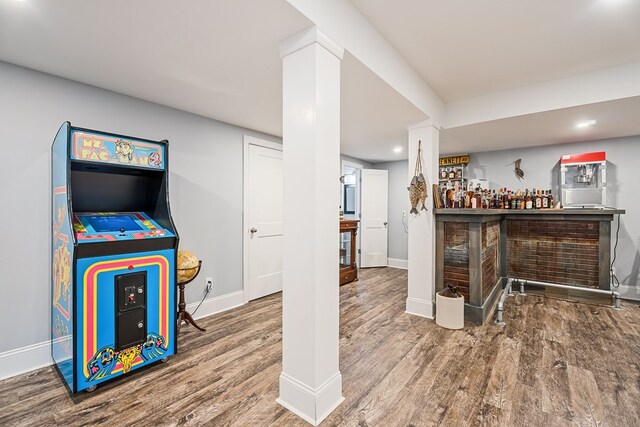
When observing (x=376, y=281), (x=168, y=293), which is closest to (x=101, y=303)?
(x=168, y=293)

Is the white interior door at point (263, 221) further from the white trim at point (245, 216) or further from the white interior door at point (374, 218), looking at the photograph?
the white interior door at point (374, 218)

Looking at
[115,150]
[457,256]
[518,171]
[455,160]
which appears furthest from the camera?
[455,160]

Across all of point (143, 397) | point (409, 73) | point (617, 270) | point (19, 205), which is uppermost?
point (409, 73)

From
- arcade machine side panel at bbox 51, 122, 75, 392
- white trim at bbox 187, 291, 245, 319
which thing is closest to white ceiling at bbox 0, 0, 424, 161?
arcade machine side panel at bbox 51, 122, 75, 392

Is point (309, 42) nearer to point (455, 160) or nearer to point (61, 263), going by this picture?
point (61, 263)

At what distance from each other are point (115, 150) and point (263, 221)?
215 cm

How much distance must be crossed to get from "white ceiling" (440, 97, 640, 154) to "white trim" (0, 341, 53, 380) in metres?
4.63

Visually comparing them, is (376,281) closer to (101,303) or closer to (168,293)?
(168,293)

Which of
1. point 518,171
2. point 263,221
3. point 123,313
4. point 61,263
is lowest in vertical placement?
point 123,313

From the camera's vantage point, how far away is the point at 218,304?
11.5ft

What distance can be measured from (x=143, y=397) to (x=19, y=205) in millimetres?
1718

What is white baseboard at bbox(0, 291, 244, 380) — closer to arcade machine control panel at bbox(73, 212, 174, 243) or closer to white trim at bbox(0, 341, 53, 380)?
white trim at bbox(0, 341, 53, 380)

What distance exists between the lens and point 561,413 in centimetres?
179

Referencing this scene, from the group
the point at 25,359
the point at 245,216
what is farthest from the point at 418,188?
the point at 25,359
